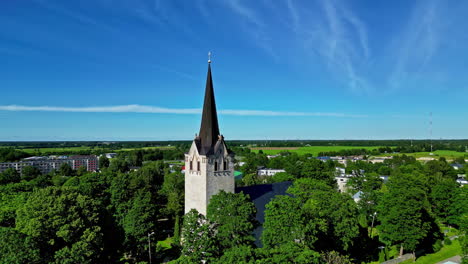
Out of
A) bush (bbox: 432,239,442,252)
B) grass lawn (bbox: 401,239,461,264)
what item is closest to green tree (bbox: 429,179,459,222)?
grass lawn (bbox: 401,239,461,264)

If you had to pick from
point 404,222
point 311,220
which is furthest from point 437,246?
point 311,220

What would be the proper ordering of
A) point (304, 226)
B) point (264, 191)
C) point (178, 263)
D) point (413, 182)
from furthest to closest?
point (413, 182) → point (264, 191) → point (304, 226) → point (178, 263)

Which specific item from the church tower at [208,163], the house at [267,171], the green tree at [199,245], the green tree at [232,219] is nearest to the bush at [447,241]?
the church tower at [208,163]

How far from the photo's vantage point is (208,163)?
3225 centimetres

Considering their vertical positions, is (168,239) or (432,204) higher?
(432,204)

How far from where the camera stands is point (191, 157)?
34031mm

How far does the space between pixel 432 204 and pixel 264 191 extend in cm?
3444

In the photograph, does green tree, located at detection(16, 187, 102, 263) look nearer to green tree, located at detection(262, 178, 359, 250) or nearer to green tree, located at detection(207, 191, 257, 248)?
green tree, located at detection(207, 191, 257, 248)

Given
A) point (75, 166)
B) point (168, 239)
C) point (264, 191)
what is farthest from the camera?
point (75, 166)

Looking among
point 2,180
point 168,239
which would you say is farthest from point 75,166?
point 168,239

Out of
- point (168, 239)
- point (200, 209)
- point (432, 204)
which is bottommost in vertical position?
point (168, 239)

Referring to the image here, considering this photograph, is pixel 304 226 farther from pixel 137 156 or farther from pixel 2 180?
pixel 137 156

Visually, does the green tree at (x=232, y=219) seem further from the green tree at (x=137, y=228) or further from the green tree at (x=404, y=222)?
the green tree at (x=404, y=222)

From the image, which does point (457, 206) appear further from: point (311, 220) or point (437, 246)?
point (311, 220)
